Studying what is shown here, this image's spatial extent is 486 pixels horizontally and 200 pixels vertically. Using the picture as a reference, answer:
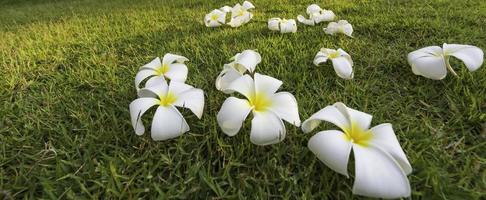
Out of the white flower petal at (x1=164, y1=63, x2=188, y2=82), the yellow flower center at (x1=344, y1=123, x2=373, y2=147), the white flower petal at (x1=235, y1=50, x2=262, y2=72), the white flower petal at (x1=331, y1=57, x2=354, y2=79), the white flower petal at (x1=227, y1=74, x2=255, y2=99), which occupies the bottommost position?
the white flower petal at (x1=331, y1=57, x2=354, y2=79)

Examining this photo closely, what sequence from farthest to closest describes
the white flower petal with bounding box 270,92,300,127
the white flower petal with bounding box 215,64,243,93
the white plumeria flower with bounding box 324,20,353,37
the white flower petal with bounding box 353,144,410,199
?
the white plumeria flower with bounding box 324,20,353,37, the white flower petal with bounding box 215,64,243,93, the white flower petal with bounding box 270,92,300,127, the white flower petal with bounding box 353,144,410,199

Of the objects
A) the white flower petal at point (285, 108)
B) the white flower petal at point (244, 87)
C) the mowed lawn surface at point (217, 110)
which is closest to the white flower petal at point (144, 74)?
the mowed lawn surface at point (217, 110)

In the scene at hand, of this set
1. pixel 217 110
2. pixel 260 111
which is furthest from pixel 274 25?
pixel 260 111

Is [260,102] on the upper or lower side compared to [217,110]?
upper

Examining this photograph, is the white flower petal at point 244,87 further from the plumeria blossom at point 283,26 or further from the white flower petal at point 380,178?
the plumeria blossom at point 283,26

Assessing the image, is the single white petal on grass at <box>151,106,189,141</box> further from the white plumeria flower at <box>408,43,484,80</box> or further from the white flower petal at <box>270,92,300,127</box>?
the white plumeria flower at <box>408,43,484,80</box>

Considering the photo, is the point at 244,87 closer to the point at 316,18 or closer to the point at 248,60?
the point at 248,60

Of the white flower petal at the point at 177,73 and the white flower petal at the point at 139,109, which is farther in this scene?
the white flower petal at the point at 177,73

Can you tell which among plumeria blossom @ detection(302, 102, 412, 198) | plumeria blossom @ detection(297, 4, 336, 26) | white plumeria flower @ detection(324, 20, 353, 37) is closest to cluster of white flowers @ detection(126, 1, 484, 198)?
plumeria blossom @ detection(302, 102, 412, 198)
